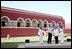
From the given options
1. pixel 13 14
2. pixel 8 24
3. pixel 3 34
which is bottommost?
pixel 3 34

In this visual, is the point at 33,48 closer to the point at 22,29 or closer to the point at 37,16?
the point at 22,29

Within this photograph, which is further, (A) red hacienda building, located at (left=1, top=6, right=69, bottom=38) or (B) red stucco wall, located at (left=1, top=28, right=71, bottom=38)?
(A) red hacienda building, located at (left=1, top=6, right=69, bottom=38)

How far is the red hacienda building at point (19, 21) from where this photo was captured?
17.6 meters

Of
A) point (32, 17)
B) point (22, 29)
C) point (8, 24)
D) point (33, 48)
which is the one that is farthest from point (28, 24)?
point (33, 48)

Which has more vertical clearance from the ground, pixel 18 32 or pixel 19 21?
pixel 19 21

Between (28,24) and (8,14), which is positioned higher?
(8,14)

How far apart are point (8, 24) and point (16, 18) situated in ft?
5.43

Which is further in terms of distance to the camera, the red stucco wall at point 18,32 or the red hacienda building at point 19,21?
the red hacienda building at point 19,21

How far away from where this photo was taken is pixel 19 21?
784 inches

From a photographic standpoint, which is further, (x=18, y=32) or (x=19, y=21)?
(x=19, y=21)

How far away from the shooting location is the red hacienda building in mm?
17562

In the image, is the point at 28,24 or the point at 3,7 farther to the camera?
the point at 28,24

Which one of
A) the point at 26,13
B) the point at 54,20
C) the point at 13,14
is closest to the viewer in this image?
the point at 13,14

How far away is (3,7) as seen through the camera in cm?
1762
